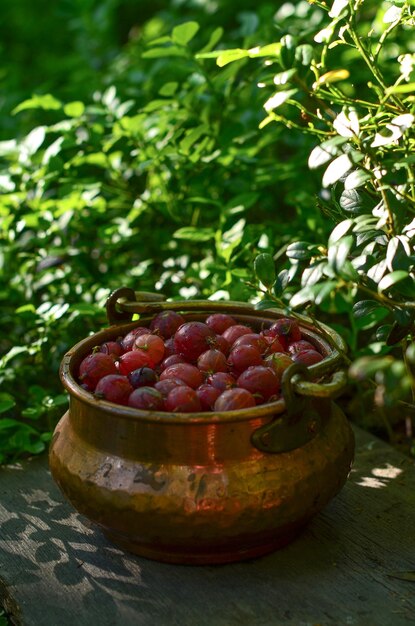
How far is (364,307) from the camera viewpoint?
5.99 ft

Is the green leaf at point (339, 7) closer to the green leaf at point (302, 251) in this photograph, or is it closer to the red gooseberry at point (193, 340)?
the green leaf at point (302, 251)

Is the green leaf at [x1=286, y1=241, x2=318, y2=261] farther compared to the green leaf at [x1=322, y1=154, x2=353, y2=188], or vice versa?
the green leaf at [x1=286, y1=241, x2=318, y2=261]

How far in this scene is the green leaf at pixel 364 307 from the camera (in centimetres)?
182

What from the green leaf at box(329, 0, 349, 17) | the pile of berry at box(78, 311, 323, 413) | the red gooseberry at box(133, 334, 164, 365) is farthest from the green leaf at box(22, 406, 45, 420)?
the green leaf at box(329, 0, 349, 17)

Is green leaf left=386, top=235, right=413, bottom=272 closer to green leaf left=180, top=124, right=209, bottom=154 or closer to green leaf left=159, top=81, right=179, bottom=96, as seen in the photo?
green leaf left=180, top=124, right=209, bottom=154

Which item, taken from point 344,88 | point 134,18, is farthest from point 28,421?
point 134,18

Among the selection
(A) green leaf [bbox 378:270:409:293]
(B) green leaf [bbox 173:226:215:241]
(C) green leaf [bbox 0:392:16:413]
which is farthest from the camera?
(B) green leaf [bbox 173:226:215:241]

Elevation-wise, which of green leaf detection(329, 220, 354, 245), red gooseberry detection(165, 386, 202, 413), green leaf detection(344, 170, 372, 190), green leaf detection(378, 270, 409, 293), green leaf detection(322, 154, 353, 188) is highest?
green leaf detection(322, 154, 353, 188)

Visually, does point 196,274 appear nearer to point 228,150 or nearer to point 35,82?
point 228,150

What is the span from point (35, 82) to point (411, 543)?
4.24 meters

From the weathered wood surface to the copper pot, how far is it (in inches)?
2.8

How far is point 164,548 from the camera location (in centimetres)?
164

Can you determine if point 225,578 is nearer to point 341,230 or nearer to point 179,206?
point 341,230

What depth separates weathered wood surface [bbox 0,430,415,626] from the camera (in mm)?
1562
